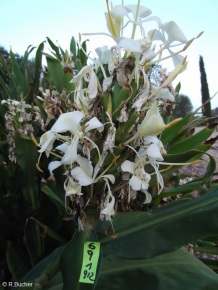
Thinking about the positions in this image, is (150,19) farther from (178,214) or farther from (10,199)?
(10,199)

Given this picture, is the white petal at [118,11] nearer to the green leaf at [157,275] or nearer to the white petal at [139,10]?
the white petal at [139,10]

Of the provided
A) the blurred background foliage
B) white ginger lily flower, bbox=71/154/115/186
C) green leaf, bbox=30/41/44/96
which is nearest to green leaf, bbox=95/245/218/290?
the blurred background foliage

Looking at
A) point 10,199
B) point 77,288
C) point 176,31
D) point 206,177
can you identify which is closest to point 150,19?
point 176,31

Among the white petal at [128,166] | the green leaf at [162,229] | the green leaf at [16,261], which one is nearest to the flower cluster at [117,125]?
the white petal at [128,166]

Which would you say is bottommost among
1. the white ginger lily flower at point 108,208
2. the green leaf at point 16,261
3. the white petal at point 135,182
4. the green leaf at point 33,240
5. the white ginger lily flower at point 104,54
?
the green leaf at point 16,261

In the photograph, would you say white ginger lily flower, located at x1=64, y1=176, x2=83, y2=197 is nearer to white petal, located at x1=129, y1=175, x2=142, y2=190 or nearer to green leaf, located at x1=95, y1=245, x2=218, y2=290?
white petal, located at x1=129, y1=175, x2=142, y2=190

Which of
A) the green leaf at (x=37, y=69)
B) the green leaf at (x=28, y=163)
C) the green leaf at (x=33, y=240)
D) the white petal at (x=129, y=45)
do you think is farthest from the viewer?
the green leaf at (x=37, y=69)

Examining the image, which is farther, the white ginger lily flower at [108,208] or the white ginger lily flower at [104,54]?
the white ginger lily flower at [104,54]
